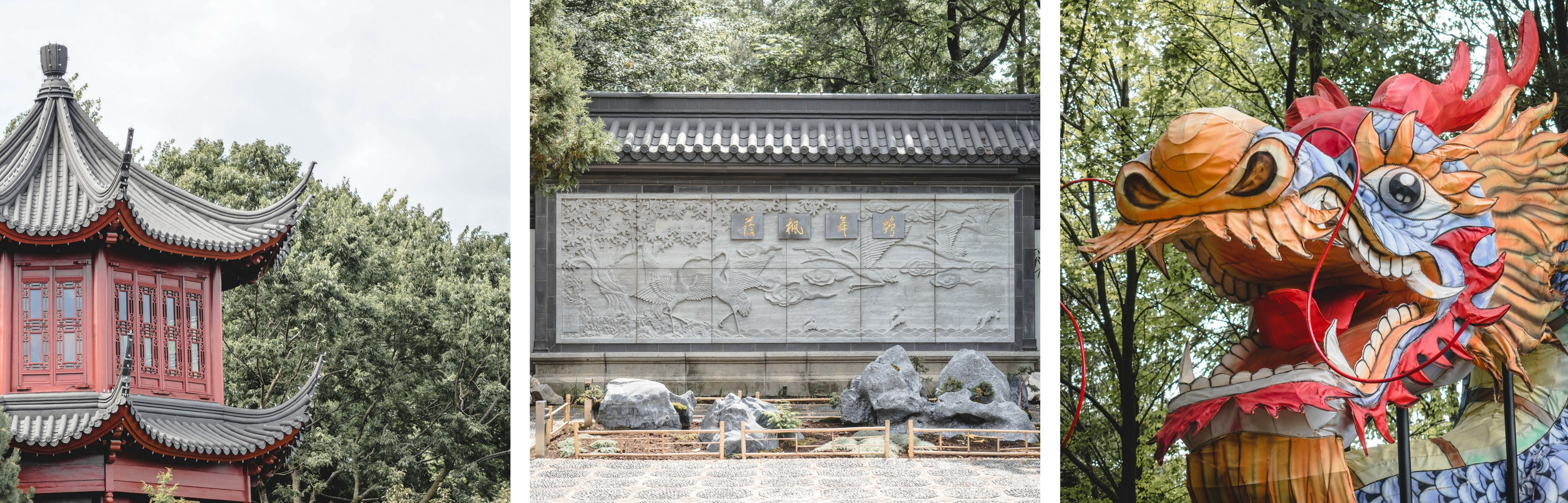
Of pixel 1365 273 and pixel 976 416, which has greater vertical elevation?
pixel 1365 273

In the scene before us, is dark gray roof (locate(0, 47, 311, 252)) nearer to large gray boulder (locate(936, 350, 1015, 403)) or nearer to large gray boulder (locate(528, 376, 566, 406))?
large gray boulder (locate(528, 376, 566, 406))

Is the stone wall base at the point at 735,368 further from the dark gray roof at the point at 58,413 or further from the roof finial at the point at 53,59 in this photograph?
the roof finial at the point at 53,59

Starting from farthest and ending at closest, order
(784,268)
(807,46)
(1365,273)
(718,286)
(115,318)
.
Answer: (807,46)
(784,268)
(718,286)
(115,318)
(1365,273)

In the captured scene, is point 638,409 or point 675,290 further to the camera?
point 675,290

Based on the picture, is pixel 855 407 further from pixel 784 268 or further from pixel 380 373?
pixel 380 373

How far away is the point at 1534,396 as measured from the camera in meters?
4.13

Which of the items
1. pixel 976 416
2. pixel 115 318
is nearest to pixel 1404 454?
pixel 976 416

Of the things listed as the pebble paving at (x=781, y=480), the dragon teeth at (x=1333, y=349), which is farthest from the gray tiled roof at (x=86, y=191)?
the dragon teeth at (x=1333, y=349)

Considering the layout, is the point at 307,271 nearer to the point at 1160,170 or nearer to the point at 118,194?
the point at 118,194

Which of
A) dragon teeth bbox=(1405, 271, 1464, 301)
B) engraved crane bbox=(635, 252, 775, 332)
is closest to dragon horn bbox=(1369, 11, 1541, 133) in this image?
dragon teeth bbox=(1405, 271, 1464, 301)

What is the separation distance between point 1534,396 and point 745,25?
903 cm

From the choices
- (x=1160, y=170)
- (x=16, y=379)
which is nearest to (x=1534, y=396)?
(x=1160, y=170)

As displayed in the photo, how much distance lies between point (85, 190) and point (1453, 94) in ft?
19.9

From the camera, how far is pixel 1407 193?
3.71 metres
